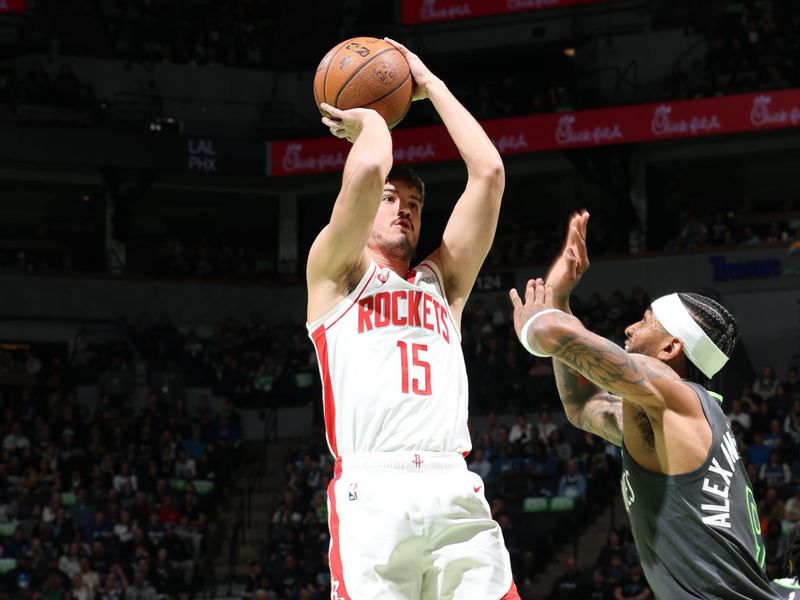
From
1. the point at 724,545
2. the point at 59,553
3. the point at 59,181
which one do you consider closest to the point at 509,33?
the point at 59,181

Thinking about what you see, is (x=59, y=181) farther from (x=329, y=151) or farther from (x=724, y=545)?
(x=724, y=545)

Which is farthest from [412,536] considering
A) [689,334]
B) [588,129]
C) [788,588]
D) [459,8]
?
[459,8]

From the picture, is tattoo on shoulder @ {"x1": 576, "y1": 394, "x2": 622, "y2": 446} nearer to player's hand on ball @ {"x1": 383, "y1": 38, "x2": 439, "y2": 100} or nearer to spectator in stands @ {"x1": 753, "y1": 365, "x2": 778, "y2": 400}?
player's hand on ball @ {"x1": 383, "y1": 38, "x2": 439, "y2": 100}

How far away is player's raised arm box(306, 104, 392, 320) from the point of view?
184 inches

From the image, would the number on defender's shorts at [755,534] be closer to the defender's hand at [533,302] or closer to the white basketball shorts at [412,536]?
the white basketball shorts at [412,536]

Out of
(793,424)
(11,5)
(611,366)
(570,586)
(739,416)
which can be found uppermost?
(11,5)

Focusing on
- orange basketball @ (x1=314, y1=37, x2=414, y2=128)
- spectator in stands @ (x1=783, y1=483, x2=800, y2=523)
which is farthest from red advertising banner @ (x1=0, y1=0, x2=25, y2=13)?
orange basketball @ (x1=314, y1=37, x2=414, y2=128)

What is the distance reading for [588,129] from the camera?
24.4 m

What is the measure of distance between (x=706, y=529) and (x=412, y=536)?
3.31 ft

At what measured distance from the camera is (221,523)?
20.5m

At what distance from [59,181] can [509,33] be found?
10.2 m

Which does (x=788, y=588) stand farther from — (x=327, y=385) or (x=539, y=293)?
(x=327, y=385)

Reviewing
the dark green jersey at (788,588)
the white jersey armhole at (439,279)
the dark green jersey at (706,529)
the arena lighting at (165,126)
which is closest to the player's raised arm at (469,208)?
the white jersey armhole at (439,279)

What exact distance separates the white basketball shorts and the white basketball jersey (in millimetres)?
90
